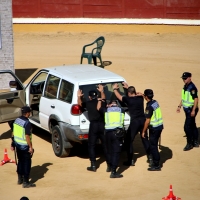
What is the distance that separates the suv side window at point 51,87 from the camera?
15.0m

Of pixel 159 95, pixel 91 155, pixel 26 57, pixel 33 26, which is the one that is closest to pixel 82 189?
pixel 91 155

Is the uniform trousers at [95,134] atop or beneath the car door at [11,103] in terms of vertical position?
beneath

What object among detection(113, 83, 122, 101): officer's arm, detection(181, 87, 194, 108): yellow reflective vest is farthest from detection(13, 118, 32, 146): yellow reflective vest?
detection(181, 87, 194, 108): yellow reflective vest

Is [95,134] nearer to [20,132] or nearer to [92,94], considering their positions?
[92,94]

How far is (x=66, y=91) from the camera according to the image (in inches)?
573

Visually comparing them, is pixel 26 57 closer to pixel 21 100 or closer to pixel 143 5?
pixel 143 5

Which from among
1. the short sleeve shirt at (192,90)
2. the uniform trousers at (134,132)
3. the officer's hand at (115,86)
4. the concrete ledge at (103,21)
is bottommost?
the uniform trousers at (134,132)

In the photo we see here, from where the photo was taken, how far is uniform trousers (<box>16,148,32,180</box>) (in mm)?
13000

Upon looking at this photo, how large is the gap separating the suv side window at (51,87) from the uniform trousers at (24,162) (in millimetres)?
2262

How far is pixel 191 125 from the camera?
15258mm

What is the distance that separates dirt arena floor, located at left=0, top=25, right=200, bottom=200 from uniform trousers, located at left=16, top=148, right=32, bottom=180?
338 mm

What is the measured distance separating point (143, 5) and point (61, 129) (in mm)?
17072

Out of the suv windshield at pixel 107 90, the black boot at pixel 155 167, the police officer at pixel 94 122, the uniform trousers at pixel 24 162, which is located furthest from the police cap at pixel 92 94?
the black boot at pixel 155 167

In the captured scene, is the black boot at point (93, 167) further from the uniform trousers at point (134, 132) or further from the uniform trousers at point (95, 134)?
the uniform trousers at point (134, 132)
